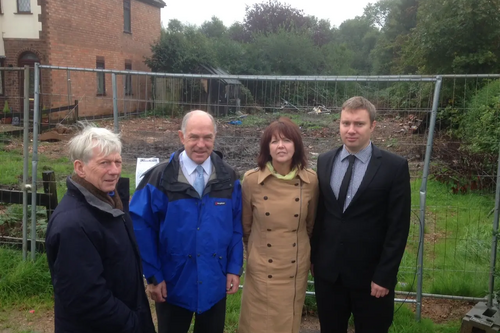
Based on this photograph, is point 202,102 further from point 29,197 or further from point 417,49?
point 417,49

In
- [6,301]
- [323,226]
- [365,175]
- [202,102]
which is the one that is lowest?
[6,301]

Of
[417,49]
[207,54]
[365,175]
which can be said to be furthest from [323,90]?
[207,54]

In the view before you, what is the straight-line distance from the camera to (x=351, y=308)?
3072 mm

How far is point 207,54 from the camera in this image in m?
26.7

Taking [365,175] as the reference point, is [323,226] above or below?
below

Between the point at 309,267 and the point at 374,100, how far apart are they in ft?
6.93

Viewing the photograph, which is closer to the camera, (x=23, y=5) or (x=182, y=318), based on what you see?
(x=182, y=318)

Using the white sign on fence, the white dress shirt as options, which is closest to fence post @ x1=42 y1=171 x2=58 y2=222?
the white sign on fence

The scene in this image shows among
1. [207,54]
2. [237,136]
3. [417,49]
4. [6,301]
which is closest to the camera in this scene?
[6,301]

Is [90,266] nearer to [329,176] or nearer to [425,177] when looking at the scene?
[329,176]

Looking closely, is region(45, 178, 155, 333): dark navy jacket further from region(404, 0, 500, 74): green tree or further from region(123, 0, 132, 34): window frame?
region(123, 0, 132, 34): window frame


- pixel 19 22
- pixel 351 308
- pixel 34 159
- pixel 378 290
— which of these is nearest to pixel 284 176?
pixel 378 290

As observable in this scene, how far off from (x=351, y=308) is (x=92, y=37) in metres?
21.4

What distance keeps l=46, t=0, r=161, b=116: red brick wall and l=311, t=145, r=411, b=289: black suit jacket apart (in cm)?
1452
